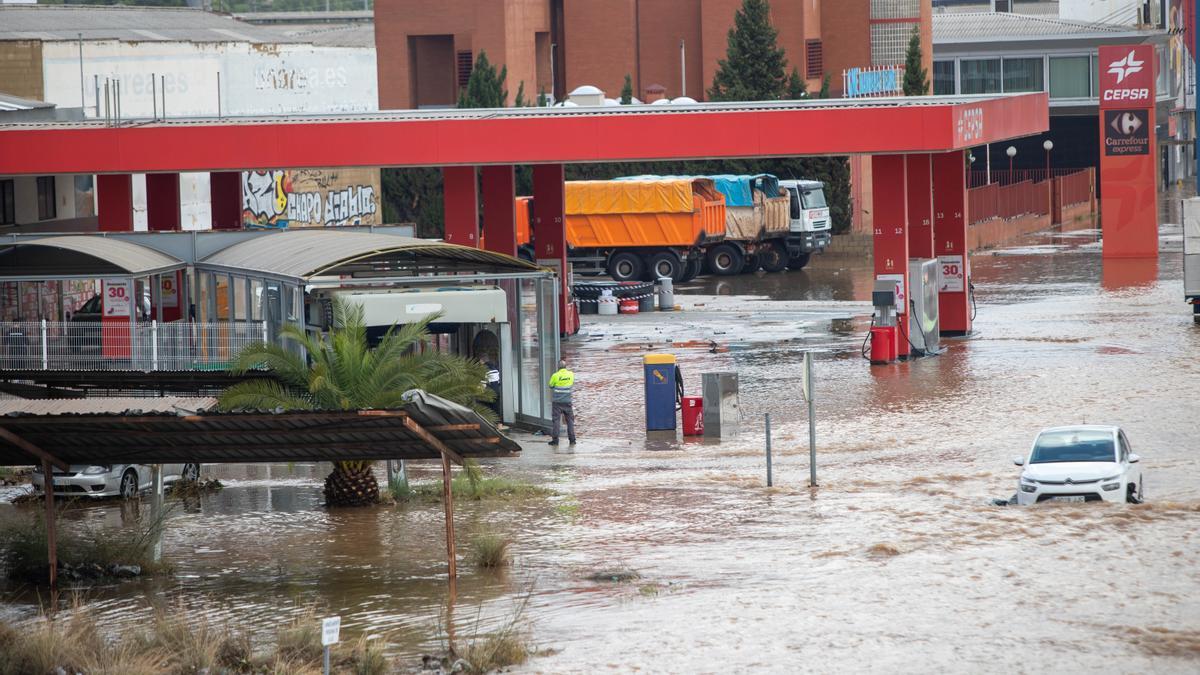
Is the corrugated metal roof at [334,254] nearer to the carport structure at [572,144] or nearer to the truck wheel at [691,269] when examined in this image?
the carport structure at [572,144]

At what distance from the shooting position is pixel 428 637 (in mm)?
14109

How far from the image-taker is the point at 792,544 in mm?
17250

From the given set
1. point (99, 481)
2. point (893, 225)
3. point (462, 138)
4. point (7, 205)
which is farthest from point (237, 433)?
point (7, 205)

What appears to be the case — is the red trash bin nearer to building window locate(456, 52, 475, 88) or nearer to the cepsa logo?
the cepsa logo

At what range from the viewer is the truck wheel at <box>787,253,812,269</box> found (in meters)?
56.6

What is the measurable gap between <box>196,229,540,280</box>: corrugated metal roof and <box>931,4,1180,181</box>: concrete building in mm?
66193

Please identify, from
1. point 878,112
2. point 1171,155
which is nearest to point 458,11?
point 878,112

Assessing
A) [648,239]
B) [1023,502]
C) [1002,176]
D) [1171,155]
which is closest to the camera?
[1023,502]

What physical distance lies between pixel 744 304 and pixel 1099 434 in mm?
26849

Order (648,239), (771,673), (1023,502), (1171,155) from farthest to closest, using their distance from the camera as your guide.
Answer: (1171,155) → (648,239) → (1023,502) → (771,673)

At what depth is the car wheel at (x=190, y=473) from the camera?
22594 millimetres

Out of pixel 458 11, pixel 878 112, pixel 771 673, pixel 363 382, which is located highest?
pixel 458 11

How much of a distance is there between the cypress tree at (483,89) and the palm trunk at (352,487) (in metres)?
44.2

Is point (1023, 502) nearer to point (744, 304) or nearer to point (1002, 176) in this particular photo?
point (744, 304)
